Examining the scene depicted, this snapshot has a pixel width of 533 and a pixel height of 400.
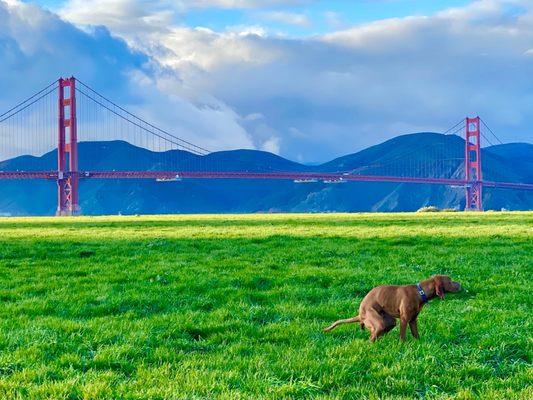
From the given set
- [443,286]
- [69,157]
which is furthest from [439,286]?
[69,157]

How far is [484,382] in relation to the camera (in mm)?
6359

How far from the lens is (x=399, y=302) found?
755cm

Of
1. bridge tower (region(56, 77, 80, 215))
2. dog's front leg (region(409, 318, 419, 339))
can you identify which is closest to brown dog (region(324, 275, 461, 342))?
dog's front leg (region(409, 318, 419, 339))

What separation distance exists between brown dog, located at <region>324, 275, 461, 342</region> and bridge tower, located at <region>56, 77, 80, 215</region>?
270ft

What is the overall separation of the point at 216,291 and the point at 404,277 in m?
4.06

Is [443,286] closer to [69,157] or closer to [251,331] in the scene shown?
[251,331]

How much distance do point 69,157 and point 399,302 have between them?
96.2 meters

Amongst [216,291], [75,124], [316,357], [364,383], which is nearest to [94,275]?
[216,291]

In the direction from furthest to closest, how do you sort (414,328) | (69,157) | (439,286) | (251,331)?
(69,157) → (251,331) → (414,328) → (439,286)

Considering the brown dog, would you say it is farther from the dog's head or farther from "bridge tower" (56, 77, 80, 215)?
"bridge tower" (56, 77, 80, 215)

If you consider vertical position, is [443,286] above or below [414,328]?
above

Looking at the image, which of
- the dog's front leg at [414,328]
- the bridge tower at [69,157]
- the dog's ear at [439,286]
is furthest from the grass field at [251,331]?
the bridge tower at [69,157]

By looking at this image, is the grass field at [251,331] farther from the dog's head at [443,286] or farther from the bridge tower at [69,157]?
the bridge tower at [69,157]

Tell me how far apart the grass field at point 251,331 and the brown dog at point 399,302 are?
290mm
